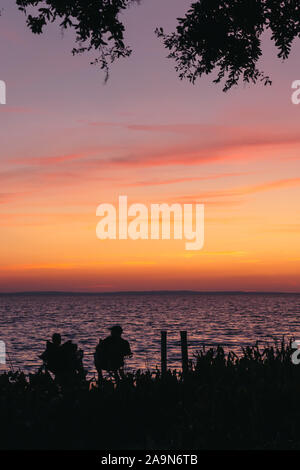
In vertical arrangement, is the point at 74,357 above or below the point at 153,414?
above

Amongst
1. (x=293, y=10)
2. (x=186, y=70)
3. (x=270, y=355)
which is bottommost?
(x=270, y=355)

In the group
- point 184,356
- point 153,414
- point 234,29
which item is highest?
point 234,29

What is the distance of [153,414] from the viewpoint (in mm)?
10914

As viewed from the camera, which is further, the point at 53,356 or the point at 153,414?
the point at 53,356

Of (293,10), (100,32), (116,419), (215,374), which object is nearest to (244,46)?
(293,10)

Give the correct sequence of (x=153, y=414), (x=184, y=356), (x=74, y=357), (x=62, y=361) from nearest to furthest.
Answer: (x=153, y=414)
(x=62, y=361)
(x=74, y=357)
(x=184, y=356)

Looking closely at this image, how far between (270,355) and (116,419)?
5100 millimetres

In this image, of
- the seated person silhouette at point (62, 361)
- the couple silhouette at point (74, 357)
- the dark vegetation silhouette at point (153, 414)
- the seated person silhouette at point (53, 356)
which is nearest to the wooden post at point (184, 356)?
the dark vegetation silhouette at point (153, 414)

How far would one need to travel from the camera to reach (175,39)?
12.6m

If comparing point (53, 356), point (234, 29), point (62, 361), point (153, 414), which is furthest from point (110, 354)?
point (234, 29)

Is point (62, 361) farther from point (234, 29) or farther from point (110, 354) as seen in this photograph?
point (234, 29)

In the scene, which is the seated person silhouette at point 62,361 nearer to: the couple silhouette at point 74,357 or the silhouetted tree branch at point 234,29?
the couple silhouette at point 74,357

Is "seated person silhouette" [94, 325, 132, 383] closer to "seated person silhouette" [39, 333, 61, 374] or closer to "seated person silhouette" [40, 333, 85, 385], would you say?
"seated person silhouette" [40, 333, 85, 385]

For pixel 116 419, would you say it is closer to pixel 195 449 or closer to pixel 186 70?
pixel 195 449
